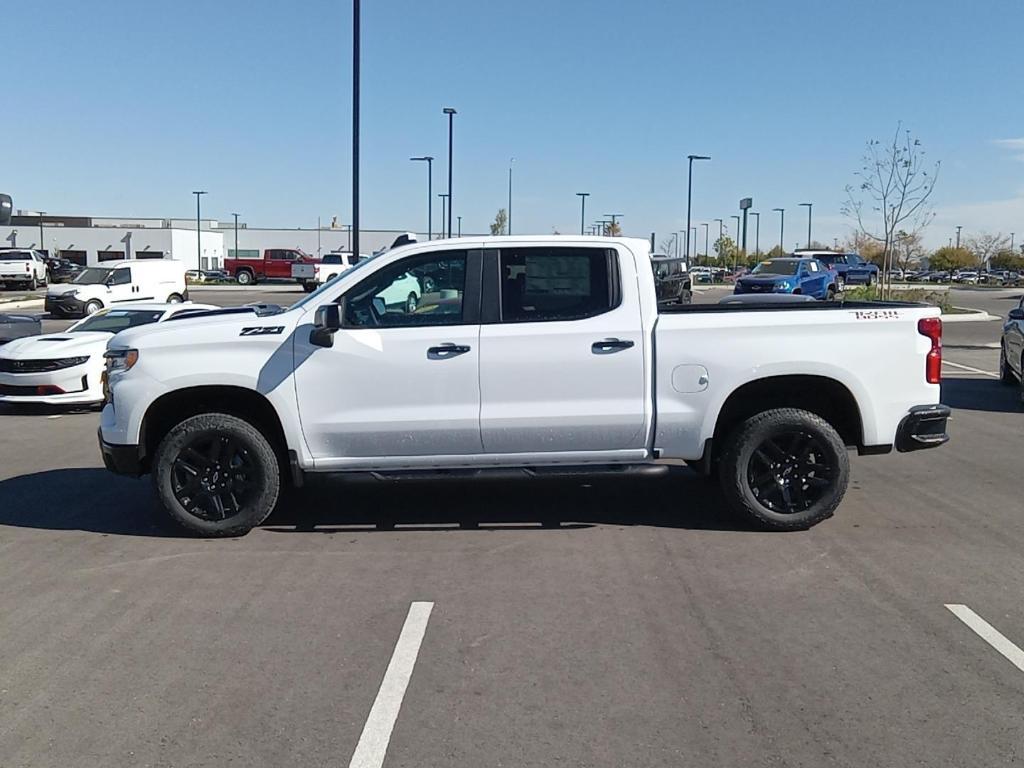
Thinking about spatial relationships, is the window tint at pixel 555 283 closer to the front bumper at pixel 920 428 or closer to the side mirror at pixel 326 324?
the side mirror at pixel 326 324

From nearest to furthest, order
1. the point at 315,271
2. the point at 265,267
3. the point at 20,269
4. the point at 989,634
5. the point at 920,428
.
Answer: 1. the point at 989,634
2. the point at 920,428
3. the point at 315,271
4. the point at 20,269
5. the point at 265,267

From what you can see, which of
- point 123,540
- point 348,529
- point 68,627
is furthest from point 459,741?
point 123,540

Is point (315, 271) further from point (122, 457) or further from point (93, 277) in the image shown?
point (122, 457)

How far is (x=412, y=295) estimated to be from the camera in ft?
23.1

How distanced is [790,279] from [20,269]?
3709cm

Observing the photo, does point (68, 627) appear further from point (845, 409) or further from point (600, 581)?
point (845, 409)

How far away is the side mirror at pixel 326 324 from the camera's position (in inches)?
261

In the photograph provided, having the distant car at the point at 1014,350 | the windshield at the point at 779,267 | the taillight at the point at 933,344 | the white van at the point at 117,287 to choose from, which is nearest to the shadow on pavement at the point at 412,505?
the taillight at the point at 933,344

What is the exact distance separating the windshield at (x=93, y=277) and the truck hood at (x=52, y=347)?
1990 cm

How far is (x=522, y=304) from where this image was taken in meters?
7.02

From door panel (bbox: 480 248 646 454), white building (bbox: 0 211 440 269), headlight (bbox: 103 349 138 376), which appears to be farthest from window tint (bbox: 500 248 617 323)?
white building (bbox: 0 211 440 269)

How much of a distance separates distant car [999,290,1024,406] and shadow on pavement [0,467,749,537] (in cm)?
739

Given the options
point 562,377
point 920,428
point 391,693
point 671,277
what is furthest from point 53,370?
point 671,277

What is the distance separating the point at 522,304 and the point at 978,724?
3881 mm
